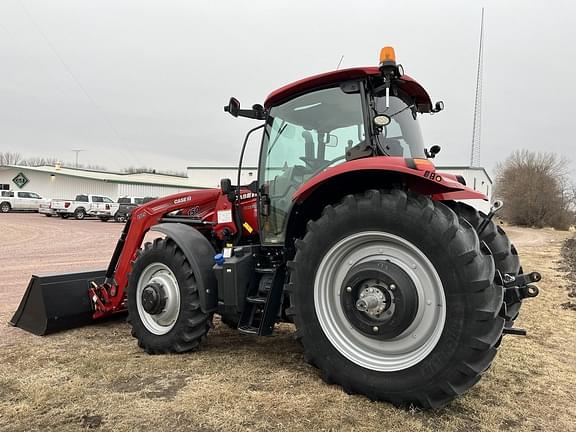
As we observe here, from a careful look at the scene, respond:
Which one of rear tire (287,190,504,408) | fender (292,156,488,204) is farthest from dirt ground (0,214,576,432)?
fender (292,156,488,204)

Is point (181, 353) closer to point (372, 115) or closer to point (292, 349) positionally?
point (292, 349)

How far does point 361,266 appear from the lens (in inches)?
124

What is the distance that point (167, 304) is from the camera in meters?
4.14

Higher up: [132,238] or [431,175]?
[431,175]

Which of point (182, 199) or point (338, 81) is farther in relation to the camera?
point (182, 199)

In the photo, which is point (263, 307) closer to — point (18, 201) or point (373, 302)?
point (373, 302)

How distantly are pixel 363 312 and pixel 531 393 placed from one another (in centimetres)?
150

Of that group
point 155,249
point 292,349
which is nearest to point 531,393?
point 292,349

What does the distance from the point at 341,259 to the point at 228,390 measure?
1250 mm

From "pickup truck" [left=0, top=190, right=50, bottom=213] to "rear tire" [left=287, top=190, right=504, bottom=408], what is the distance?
35.5 m

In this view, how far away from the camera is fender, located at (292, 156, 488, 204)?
2936 millimetres

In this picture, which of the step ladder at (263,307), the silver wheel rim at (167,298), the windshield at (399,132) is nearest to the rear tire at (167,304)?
the silver wheel rim at (167,298)

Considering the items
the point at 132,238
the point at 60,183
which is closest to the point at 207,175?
the point at 60,183

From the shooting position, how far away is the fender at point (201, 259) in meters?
3.97
